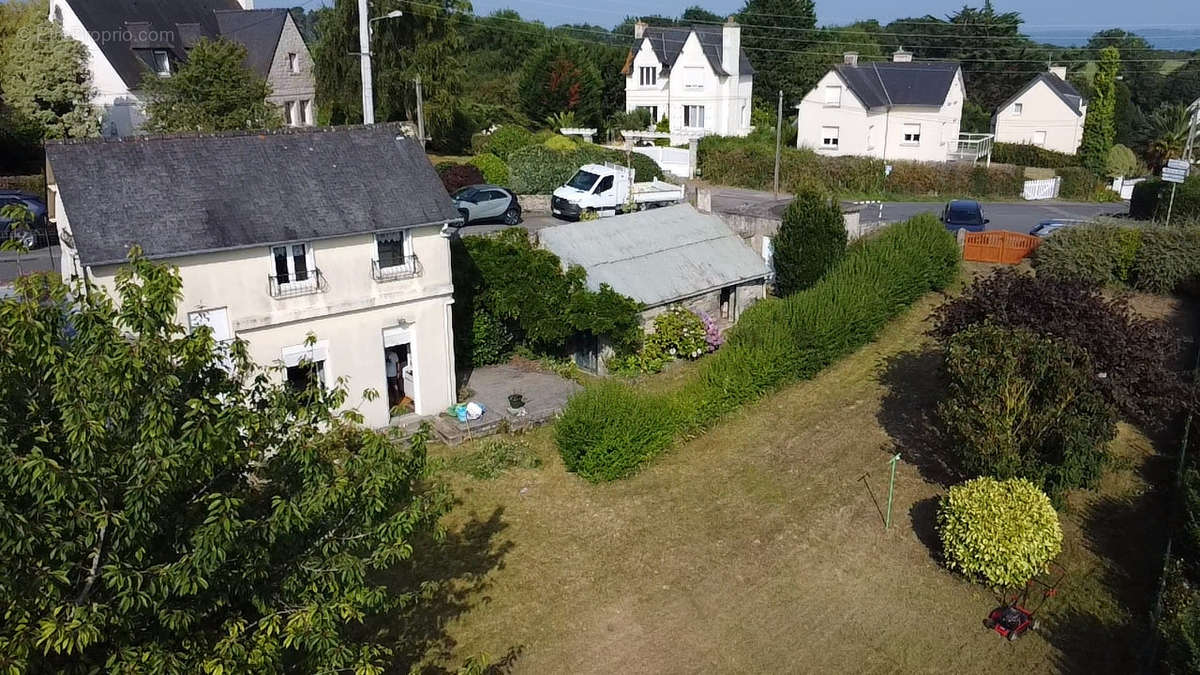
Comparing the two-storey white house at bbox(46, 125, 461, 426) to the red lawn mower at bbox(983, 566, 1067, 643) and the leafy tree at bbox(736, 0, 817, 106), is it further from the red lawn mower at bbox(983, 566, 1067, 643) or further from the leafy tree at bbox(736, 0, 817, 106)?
the leafy tree at bbox(736, 0, 817, 106)

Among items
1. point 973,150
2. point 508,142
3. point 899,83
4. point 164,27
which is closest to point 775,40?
point 899,83

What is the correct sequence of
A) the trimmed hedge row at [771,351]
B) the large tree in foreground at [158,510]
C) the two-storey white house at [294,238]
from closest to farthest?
the large tree in foreground at [158,510] < the two-storey white house at [294,238] < the trimmed hedge row at [771,351]

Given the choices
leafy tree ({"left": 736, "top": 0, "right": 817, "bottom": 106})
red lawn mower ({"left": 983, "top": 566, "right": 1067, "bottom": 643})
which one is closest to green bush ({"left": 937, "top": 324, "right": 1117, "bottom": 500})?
red lawn mower ({"left": 983, "top": 566, "right": 1067, "bottom": 643})

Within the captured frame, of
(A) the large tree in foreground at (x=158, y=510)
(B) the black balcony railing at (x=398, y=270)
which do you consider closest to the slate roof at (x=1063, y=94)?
(B) the black balcony railing at (x=398, y=270)

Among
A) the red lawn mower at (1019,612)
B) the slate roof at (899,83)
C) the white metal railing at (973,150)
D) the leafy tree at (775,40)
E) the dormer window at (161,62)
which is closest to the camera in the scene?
the red lawn mower at (1019,612)

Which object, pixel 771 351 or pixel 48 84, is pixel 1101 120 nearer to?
pixel 771 351

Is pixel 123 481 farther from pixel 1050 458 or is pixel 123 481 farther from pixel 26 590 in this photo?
pixel 1050 458

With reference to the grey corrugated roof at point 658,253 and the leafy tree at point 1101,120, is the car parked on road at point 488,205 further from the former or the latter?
the leafy tree at point 1101,120

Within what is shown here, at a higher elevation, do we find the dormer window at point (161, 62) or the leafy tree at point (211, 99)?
the dormer window at point (161, 62)
